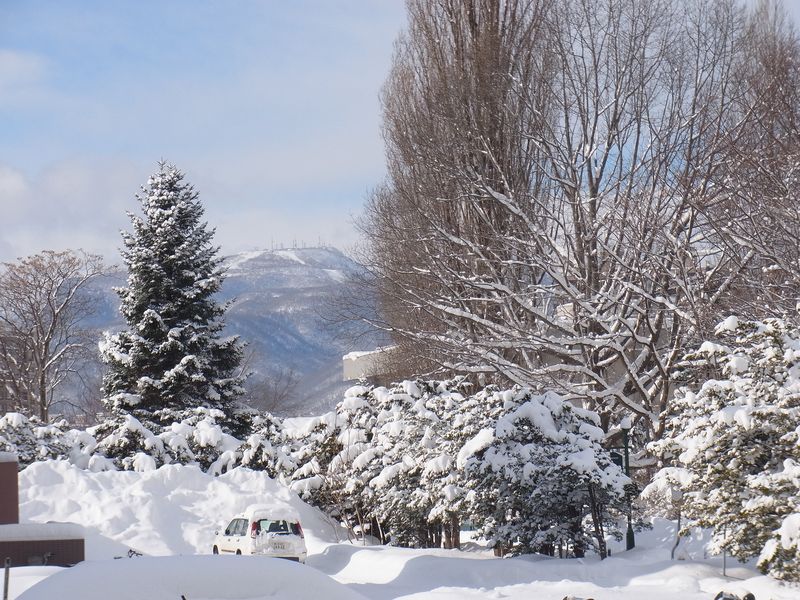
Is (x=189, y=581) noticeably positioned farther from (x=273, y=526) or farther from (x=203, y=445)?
(x=203, y=445)

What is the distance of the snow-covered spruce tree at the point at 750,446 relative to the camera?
1295 centimetres

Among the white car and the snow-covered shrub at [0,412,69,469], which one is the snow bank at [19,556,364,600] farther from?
the snow-covered shrub at [0,412,69,469]

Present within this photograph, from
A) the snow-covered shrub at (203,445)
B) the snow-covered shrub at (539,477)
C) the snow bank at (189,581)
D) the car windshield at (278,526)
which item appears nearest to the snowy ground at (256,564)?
the snow bank at (189,581)

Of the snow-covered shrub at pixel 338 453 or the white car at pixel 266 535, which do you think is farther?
the snow-covered shrub at pixel 338 453

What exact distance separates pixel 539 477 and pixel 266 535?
5.78 m

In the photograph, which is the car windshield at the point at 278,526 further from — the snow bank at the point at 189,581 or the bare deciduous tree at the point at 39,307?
the bare deciduous tree at the point at 39,307

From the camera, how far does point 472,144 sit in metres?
26.1

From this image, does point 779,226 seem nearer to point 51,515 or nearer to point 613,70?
point 613,70

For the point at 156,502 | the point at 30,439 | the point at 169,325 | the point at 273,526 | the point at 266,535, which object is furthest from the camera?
the point at 169,325

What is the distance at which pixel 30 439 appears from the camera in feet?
92.3

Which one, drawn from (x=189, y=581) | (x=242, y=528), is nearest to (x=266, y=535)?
(x=242, y=528)

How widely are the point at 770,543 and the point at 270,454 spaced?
55.5 ft

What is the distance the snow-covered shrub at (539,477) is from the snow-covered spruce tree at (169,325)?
18.7 meters

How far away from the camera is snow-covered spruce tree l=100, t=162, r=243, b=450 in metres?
35.8
